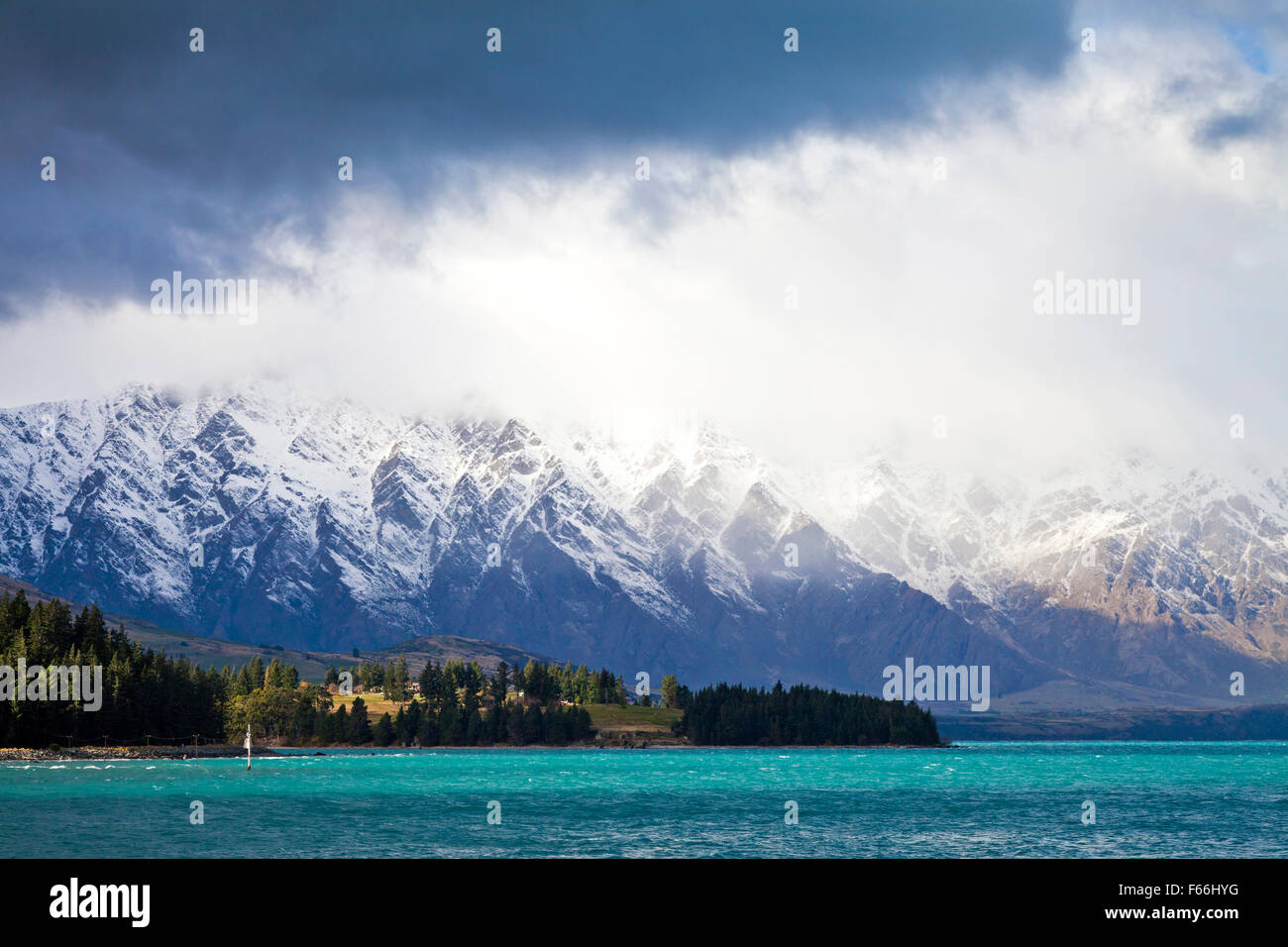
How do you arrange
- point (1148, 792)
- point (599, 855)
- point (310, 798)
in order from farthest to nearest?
point (1148, 792) → point (310, 798) → point (599, 855)
